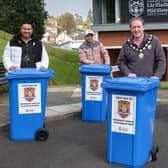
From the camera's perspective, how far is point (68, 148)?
738 cm

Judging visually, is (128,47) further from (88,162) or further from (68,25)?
(68,25)

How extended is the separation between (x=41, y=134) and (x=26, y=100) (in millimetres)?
594

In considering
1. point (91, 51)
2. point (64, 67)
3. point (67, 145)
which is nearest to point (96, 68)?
point (91, 51)

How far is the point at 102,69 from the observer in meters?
9.00

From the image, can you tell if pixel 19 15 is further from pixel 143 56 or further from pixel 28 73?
pixel 143 56

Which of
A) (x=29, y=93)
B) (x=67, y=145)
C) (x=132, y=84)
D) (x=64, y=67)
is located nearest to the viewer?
(x=132, y=84)

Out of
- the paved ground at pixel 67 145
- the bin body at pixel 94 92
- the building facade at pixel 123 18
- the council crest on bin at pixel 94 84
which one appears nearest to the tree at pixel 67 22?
the building facade at pixel 123 18

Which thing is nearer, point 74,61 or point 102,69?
point 102,69

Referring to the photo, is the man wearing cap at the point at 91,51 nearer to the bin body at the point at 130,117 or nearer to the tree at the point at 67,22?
the bin body at the point at 130,117

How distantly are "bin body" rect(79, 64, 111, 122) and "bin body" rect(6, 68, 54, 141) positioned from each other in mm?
1512

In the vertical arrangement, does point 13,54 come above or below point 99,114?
above

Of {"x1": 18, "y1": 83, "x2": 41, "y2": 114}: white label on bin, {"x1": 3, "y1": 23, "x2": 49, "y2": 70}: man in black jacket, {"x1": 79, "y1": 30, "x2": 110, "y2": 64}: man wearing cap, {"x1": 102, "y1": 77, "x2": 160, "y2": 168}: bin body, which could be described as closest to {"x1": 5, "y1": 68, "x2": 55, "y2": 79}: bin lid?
{"x1": 18, "y1": 83, "x2": 41, "y2": 114}: white label on bin

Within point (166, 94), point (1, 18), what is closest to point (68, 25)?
point (1, 18)

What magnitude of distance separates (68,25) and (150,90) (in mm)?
122428
